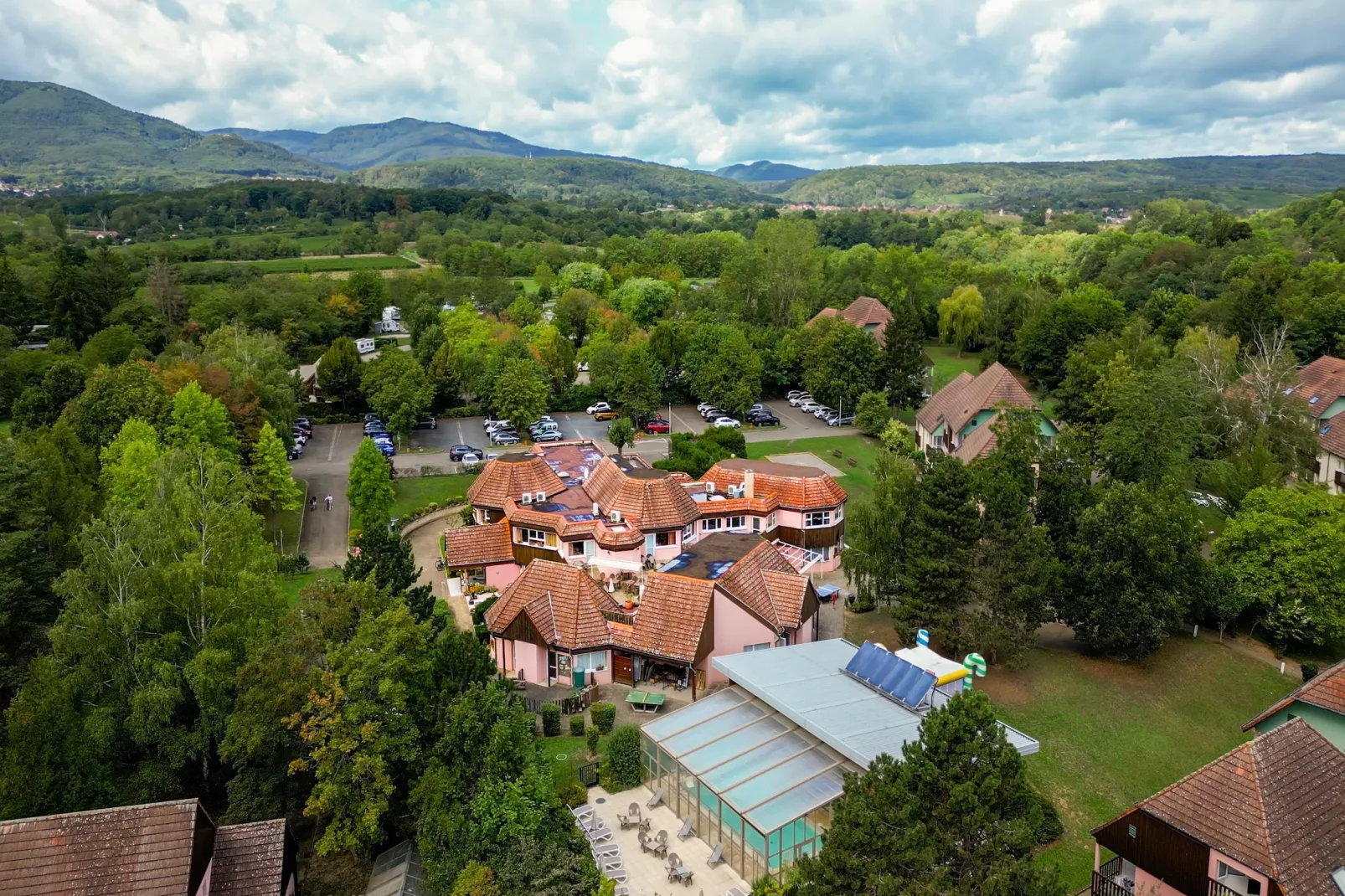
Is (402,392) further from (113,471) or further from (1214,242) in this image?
(1214,242)

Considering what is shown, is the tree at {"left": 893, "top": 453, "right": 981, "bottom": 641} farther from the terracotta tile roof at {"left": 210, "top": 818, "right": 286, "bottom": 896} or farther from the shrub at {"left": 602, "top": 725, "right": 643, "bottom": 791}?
the terracotta tile roof at {"left": 210, "top": 818, "right": 286, "bottom": 896}

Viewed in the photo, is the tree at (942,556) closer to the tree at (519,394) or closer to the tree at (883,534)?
the tree at (883,534)

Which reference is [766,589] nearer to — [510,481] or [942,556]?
[942,556]

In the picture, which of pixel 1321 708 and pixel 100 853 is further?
pixel 1321 708

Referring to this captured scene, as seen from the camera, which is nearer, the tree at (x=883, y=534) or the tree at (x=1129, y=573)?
the tree at (x=1129, y=573)

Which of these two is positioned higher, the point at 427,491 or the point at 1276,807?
the point at 1276,807

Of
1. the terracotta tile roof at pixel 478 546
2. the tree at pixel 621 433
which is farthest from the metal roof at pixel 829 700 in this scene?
the tree at pixel 621 433

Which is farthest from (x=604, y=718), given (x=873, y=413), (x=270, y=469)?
(x=873, y=413)

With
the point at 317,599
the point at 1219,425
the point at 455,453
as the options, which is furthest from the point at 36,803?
the point at 1219,425
